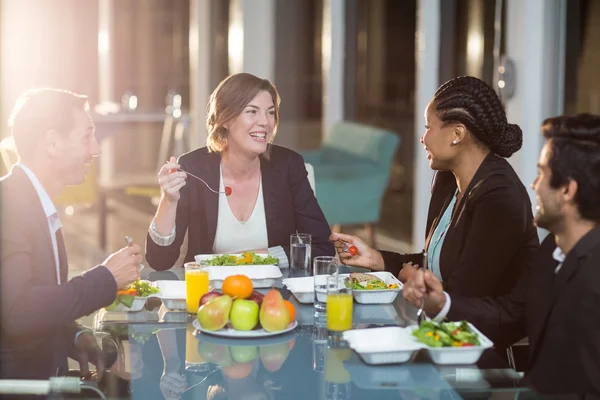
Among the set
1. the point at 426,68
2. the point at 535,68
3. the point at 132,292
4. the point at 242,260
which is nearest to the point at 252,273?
the point at 242,260

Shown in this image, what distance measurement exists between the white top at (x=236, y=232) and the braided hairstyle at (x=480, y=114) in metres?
0.84

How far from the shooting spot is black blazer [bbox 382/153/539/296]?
207 cm

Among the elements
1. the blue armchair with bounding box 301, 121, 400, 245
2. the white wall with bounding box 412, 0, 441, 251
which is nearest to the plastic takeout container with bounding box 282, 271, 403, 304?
the white wall with bounding box 412, 0, 441, 251

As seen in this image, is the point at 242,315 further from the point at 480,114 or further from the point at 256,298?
the point at 480,114

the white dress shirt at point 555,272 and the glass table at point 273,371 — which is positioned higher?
the white dress shirt at point 555,272

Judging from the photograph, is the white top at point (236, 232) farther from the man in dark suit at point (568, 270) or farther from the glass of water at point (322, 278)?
the man in dark suit at point (568, 270)

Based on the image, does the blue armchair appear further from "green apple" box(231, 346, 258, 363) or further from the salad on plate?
"green apple" box(231, 346, 258, 363)

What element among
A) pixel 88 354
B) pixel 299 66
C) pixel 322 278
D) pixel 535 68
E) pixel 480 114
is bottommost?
pixel 88 354

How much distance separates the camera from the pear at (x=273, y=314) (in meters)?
1.82

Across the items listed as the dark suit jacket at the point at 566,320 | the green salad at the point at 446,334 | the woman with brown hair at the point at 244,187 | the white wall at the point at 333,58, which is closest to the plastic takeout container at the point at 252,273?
the woman with brown hair at the point at 244,187

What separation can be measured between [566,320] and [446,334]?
0.23 meters

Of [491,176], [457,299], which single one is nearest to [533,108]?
[491,176]

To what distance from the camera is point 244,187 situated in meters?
2.89

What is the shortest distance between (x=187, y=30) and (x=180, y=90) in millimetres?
653
